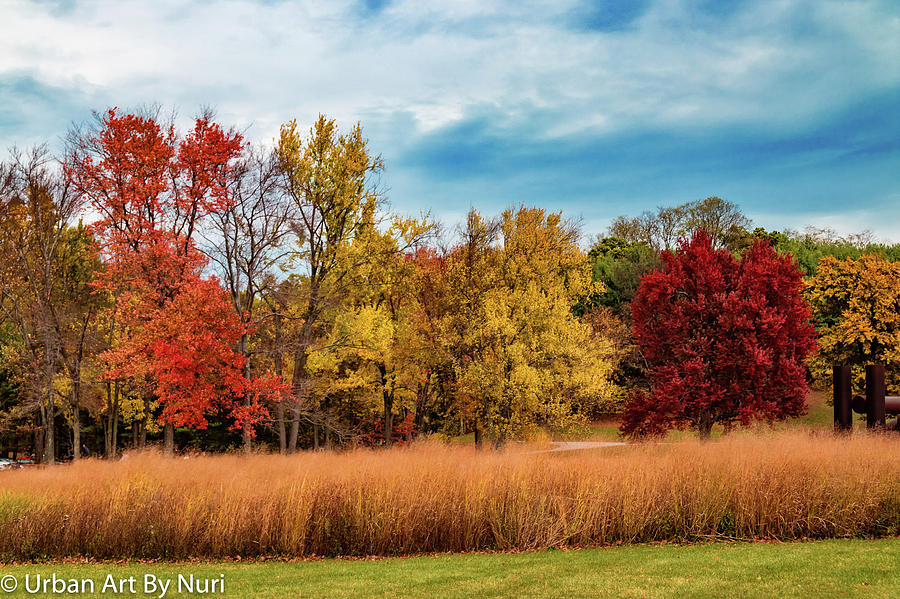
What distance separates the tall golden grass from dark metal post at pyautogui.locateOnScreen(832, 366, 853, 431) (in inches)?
282

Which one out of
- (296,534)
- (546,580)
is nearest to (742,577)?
(546,580)

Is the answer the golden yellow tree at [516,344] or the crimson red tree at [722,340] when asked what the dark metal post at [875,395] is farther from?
the golden yellow tree at [516,344]

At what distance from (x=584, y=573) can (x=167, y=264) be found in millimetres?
19112

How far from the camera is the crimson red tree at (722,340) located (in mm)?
22391

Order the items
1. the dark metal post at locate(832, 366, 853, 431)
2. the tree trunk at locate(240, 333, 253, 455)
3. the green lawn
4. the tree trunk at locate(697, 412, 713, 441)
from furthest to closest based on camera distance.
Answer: the tree trunk at locate(240, 333, 253, 455)
the tree trunk at locate(697, 412, 713, 441)
the dark metal post at locate(832, 366, 853, 431)
the green lawn

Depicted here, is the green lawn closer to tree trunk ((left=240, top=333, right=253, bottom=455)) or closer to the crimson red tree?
the crimson red tree

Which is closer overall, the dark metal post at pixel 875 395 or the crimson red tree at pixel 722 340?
the dark metal post at pixel 875 395

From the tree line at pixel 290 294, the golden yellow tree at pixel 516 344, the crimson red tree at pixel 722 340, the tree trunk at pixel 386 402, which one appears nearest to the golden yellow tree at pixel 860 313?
the tree line at pixel 290 294

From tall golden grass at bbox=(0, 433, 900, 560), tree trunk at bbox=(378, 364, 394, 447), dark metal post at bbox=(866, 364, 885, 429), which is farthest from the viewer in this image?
tree trunk at bbox=(378, 364, 394, 447)

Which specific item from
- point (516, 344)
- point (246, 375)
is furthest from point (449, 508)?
point (246, 375)

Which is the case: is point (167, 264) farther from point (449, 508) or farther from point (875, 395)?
point (875, 395)

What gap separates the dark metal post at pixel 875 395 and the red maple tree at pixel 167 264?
18221mm

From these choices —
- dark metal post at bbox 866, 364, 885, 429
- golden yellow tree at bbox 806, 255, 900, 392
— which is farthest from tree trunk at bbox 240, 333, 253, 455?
golden yellow tree at bbox 806, 255, 900, 392

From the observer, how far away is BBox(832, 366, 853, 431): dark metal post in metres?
19.1
